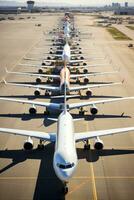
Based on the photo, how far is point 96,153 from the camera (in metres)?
36.8

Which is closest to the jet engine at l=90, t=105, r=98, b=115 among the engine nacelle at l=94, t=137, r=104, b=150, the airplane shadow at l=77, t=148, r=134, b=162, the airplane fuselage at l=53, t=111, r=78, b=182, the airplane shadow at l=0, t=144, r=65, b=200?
the airplane shadow at l=77, t=148, r=134, b=162

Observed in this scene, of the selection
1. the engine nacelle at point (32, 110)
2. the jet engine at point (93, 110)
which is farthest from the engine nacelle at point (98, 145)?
the engine nacelle at point (32, 110)

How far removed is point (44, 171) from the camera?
109 feet

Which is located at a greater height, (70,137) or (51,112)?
(70,137)

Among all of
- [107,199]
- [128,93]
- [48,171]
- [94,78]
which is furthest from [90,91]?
[107,199]

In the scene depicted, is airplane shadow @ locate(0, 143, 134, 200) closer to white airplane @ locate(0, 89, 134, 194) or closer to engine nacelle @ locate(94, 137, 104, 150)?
white airplane @ locate(0, 89, 134, 194)

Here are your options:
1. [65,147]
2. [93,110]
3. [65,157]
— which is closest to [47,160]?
[65,147]

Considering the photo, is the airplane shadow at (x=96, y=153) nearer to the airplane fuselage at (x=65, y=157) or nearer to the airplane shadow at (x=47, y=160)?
the airplane shadow at (x=47, y=160)

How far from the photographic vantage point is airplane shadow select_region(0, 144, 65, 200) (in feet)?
96.5

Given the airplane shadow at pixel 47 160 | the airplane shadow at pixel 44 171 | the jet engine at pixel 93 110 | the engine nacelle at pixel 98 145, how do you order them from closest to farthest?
1. the airplane shadow at pixel 44 171
2. the airplane shadow at pixel 47 160
3. the engine nacelle at pixel 98 145
4. the jet engine at pixel 93 110

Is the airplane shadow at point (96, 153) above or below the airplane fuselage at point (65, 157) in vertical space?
below

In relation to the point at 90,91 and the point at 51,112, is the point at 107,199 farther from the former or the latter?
the point at 90,91

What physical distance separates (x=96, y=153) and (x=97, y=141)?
5.71ft

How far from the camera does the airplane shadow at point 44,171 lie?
29.4 m
